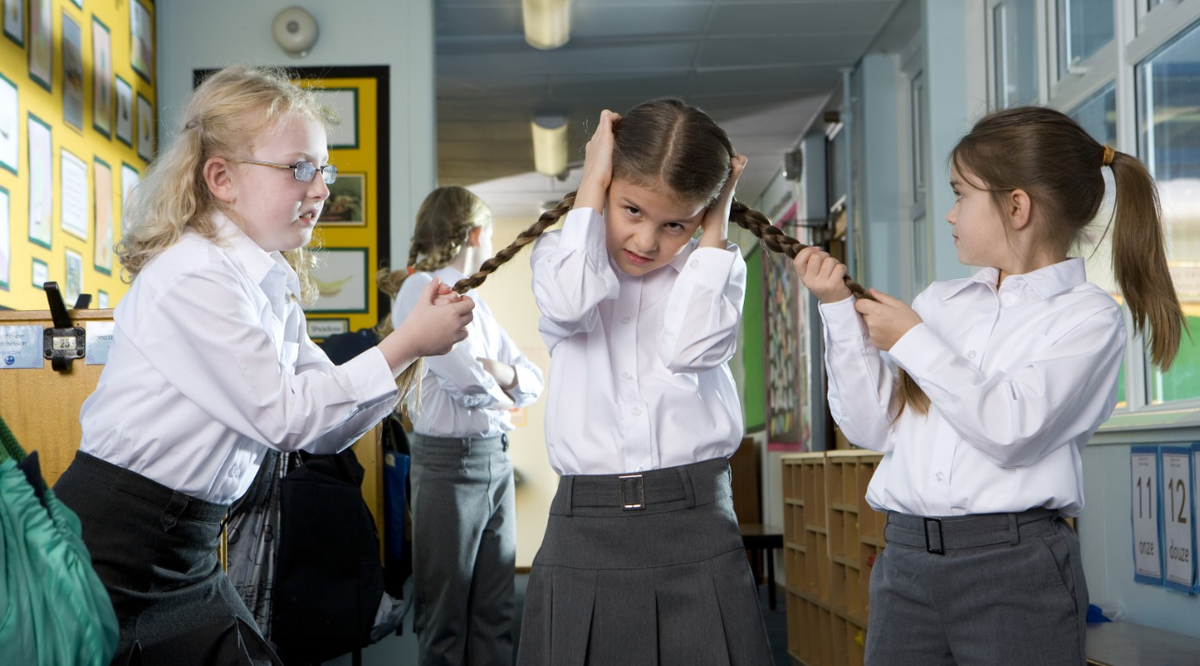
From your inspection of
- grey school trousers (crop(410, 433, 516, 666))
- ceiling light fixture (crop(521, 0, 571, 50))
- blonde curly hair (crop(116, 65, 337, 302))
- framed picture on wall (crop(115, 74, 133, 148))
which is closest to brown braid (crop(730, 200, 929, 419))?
blonde curly hair (crop(116, 65, 337, 302))

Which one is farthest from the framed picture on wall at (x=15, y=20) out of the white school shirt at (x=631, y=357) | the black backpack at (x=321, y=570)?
the white school shirt at (x=631, y=357)

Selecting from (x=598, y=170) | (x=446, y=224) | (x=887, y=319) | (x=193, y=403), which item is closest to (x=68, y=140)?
(x=446, y=224)

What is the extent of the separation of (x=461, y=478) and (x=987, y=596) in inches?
79.5

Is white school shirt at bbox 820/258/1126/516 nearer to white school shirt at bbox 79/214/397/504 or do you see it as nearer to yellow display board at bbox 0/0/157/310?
white school shirt at bbox 79/214/397/504

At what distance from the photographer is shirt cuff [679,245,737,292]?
1.58 meters

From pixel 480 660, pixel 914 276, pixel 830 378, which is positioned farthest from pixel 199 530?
pixel 914 276

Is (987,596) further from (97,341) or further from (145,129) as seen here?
(145,129)

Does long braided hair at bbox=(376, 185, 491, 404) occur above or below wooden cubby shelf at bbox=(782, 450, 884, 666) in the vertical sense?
above

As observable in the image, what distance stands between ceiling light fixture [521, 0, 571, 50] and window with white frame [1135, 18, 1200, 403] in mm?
2502

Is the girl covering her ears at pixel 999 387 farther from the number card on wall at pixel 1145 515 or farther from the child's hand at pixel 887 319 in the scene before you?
the number card on wall at pixel 1145 515

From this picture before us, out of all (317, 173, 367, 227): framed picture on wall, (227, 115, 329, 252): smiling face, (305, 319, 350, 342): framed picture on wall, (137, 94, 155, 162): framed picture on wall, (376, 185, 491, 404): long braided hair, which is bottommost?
(305, 319, 350, 342): framed picture on wall

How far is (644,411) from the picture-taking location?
1.58 metres

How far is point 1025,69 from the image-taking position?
4.44 metres

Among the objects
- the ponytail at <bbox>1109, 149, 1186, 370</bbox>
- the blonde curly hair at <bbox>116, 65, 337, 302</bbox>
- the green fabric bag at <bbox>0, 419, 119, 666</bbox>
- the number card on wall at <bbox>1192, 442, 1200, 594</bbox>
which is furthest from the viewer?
the number card on wall at <bbox>1192, 442, 1200, 594</bbox>
